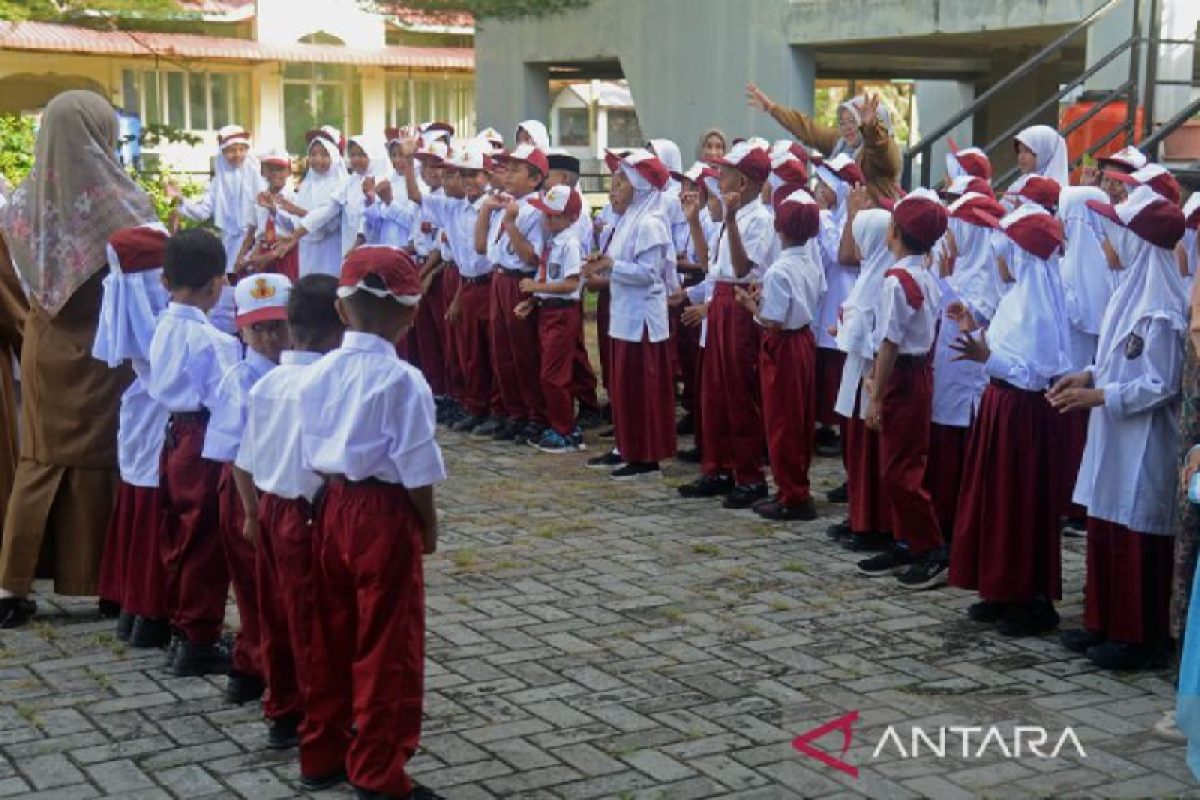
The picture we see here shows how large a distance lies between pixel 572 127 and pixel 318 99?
874 cm

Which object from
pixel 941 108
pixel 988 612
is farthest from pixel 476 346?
pixel 941 108

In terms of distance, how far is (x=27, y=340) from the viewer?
660cm

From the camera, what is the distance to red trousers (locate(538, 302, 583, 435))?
33.5 ft

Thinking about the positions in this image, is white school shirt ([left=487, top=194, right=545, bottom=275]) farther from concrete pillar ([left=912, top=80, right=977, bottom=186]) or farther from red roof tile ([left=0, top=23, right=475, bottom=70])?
red roof tile ([left=0, top=23, right=475, bottom=70])

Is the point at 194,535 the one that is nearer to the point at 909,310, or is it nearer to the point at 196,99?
the point at 909,310

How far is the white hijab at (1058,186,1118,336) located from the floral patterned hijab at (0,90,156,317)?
4.27 m

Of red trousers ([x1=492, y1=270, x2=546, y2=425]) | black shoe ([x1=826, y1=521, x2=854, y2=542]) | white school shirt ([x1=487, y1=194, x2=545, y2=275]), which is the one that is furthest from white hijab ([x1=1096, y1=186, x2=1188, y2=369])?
red trousers ([x1=492, y1=270, x2=546, y2=425])

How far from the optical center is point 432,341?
39.9 ft

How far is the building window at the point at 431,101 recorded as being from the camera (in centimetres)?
3403

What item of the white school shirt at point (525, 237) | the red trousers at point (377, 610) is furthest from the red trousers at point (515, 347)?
the red trousers at point (377, 610)

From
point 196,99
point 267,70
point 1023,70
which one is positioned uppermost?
point 267,70

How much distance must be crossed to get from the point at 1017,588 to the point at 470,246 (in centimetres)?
551

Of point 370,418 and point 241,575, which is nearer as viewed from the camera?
point 370,418

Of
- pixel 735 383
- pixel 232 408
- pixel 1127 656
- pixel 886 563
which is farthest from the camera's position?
pixel 735 383
